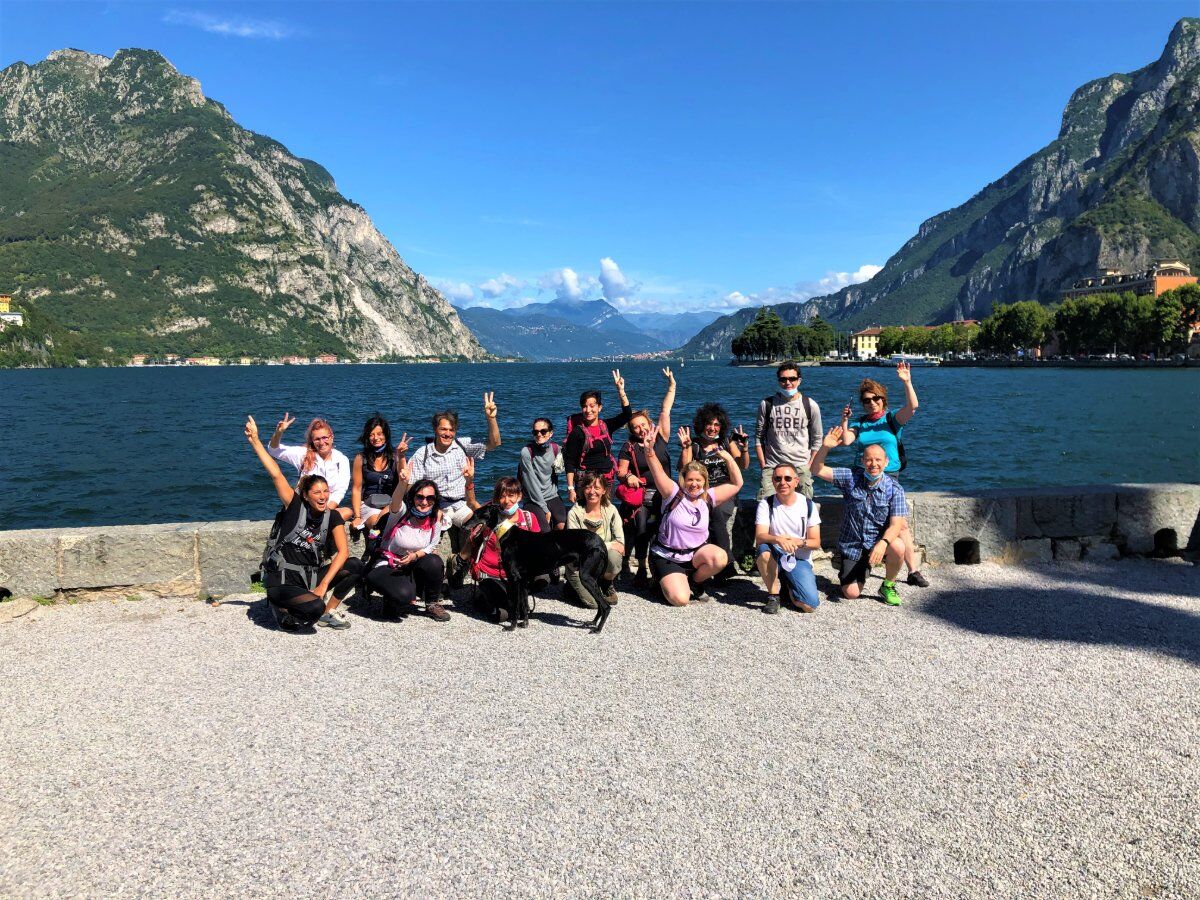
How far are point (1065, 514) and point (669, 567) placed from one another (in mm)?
4842

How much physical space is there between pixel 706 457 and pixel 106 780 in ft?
18.7

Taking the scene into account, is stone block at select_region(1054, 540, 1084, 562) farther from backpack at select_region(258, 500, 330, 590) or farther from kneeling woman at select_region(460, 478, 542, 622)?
backpack at select_region(258, 500, 330, 590)

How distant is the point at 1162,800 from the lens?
383 cm

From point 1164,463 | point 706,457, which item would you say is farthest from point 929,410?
point 706,457

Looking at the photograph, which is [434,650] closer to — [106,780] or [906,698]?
[106,780]

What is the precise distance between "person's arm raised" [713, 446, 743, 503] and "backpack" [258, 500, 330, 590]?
3795 millimetres

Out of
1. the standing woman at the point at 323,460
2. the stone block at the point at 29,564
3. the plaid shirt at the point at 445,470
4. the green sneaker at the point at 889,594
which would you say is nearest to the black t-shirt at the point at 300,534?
the standing woman at the point at 323,460

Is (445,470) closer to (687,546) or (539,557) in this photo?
(539,557)

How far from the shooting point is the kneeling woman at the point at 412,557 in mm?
6750

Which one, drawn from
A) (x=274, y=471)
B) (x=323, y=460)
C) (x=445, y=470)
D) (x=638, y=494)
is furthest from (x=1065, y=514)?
(x=274, y=471)

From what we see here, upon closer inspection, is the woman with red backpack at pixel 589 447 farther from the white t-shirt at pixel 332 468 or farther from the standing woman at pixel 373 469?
the white t-shirt at pixel 332 468

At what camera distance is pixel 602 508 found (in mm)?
7422

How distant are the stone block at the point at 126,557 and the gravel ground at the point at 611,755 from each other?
0.51m

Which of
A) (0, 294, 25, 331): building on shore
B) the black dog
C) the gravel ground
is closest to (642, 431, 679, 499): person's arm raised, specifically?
the black dog
